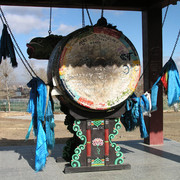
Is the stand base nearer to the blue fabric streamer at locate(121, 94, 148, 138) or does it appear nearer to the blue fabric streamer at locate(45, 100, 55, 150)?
the blue fabric streamer at locate(45, 100, 55, 150)

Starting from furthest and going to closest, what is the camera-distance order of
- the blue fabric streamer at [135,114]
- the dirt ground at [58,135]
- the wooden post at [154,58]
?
the dirt ground at [58,135] < the wooden post at [154,58] < the blue fabric streamer at [135,114]

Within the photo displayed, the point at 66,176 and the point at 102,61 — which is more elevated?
the point at 102,61

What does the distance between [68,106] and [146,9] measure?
2.88 m

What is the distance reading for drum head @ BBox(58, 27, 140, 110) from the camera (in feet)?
12.7

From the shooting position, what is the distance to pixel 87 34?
3912 millimetres

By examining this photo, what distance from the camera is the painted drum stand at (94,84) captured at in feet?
12.7

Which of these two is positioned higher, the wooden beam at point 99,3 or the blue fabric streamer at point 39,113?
the wooden beam at point 99,3

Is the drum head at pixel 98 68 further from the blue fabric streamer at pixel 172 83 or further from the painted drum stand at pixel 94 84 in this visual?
the blue fabric streamer at pixel 172 83

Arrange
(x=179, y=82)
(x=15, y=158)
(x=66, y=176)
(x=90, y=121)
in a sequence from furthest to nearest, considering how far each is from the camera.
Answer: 1. (x=15, y=158)
2. (x=179, y=82)
3. (x=90, y=121)
4. (x=66, y=176)

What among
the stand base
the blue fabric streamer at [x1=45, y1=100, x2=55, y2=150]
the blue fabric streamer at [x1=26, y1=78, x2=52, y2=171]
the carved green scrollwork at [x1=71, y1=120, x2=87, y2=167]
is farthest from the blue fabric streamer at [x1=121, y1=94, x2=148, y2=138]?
the blue fabric streamer at [x1=26, y1=78, x2=52, y2=171]

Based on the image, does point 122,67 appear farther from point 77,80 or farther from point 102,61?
point 77,80

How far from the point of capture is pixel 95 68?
4.01 m

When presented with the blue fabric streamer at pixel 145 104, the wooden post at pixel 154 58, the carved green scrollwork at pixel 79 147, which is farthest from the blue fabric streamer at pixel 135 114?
the wooden post at pixel 154 58

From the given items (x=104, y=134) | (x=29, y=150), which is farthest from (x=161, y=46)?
(x=29, y=150)
